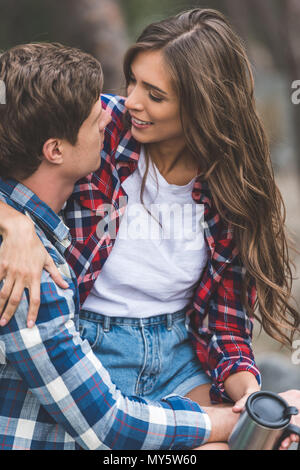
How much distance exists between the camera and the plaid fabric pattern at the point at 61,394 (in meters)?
1.46

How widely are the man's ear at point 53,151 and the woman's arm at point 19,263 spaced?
7.4 inches

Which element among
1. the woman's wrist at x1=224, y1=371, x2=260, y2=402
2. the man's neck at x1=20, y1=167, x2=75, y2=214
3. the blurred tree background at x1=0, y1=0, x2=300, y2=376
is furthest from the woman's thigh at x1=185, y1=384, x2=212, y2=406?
the man's neck at x1=20, y1=167, x2=75, y2=214

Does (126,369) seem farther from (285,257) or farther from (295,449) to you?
(285,257)

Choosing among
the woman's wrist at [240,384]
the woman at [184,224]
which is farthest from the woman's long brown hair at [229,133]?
the woman's wrist at [240,384]

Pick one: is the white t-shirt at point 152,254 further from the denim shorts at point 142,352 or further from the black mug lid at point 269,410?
the black mug lid at point 269,410

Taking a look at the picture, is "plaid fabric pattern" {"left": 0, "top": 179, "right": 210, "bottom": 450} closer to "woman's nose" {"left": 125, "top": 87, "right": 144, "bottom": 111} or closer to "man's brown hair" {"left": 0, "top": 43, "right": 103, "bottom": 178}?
"man's brown hair" {"left": 0, "top": 43, "right": 103, "bottom": 178}

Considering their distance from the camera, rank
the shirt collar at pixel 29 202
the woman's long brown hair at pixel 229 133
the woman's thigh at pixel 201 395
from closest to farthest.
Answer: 1. the shirt collar at pixel 29 202
2. the woman's long brown hair at pixel 229 133
3. the woman's thigh at pixel 201 395

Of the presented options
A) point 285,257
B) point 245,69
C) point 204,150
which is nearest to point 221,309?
point 285,257

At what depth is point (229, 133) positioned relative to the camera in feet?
6.39

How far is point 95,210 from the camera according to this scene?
1.86 metres

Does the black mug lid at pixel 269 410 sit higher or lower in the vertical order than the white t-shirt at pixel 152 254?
lower

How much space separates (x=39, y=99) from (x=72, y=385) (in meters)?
0.80

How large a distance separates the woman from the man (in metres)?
0.18

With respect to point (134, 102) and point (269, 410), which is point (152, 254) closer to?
point (134, 102)
